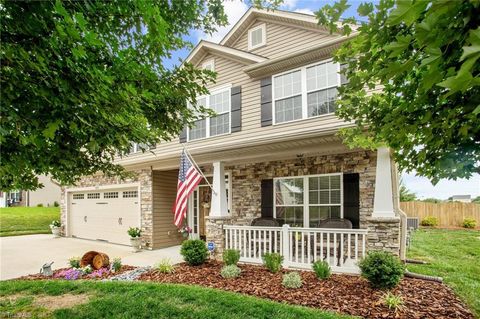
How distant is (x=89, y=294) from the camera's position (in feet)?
17.2

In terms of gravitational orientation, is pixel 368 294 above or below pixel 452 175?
below

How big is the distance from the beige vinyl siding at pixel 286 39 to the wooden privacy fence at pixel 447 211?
1263cm

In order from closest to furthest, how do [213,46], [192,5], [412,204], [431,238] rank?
[192,5], [213,46], [431,238], [412,204]

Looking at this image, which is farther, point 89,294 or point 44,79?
point 89,294

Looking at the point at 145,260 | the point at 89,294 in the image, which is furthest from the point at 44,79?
the point at 145,260

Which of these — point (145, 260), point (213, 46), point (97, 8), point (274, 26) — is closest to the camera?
point (97, 8)

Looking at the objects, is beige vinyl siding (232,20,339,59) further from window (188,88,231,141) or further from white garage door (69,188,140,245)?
white garage door (69,188,140,245)

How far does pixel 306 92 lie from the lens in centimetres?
848

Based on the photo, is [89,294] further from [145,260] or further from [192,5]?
[192,5]

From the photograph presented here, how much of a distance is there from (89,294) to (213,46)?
8.61 meters

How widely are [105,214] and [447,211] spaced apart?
18071mm

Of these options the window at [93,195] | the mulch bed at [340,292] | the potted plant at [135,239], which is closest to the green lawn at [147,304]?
the mulch bed at [340,292]

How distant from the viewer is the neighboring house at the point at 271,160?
698cm

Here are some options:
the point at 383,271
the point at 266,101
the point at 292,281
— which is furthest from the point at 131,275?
the point at 266,101
